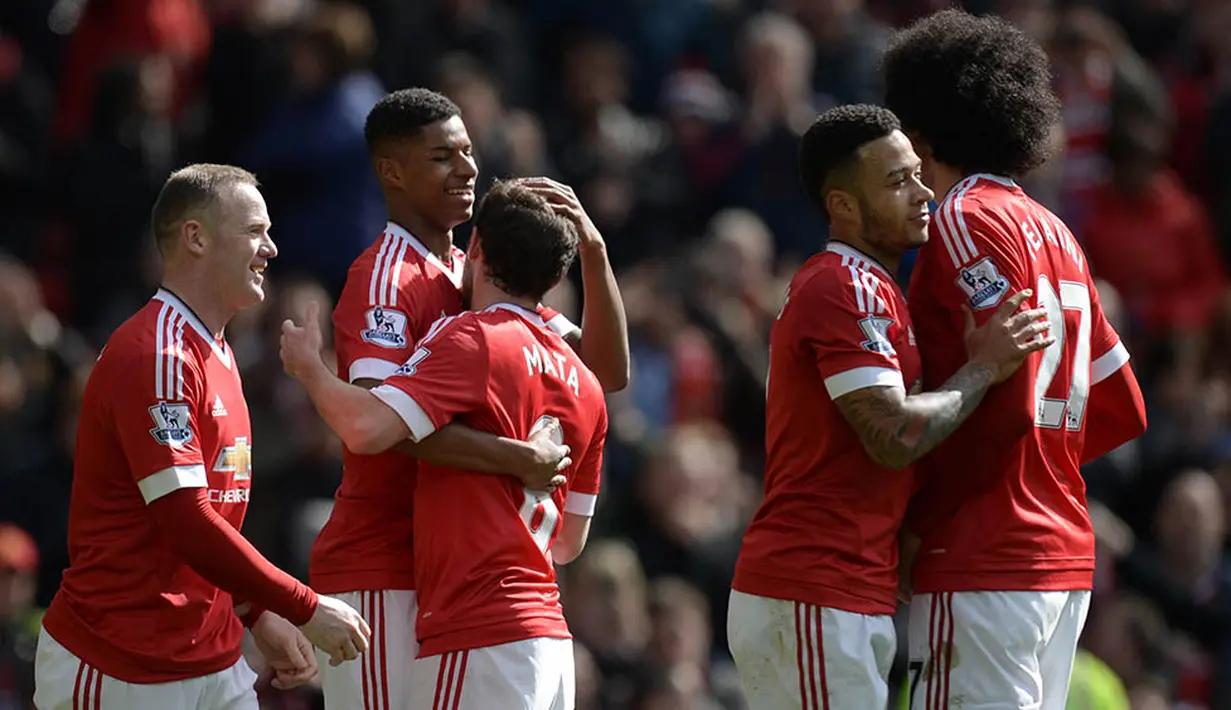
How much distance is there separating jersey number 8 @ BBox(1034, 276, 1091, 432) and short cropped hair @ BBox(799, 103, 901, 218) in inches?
26.4

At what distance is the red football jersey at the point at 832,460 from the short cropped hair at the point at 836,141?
9.9 inches

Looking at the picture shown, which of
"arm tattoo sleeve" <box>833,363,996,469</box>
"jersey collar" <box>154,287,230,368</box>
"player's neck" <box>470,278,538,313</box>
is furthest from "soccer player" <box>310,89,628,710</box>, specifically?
"arm tattoo sleeve" <box>833,363,996,469</box>

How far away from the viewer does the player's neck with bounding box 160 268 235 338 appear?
6.00 m

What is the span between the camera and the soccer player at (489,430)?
5812mm

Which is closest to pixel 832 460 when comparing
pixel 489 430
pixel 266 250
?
pixel 489 430

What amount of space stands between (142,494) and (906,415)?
2.22 meters

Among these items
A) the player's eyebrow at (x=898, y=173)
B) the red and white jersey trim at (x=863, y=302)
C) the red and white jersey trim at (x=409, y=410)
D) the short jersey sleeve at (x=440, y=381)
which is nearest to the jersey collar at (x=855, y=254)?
the red and white jersey trim at (x=863, y=302)

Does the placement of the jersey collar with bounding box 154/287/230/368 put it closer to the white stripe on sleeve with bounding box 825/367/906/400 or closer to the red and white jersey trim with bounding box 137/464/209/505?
the red and white jersey trim with bounding box 137/464/209/505

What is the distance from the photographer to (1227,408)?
40.7 ft

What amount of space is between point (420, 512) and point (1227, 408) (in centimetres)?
776

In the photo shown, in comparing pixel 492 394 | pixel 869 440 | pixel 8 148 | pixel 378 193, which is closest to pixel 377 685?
pixel 492 394

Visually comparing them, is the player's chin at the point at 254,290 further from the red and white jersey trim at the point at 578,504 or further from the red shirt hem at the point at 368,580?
the red and white jersey trim at the point at 578,504

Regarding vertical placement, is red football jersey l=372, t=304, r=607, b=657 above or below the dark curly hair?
below

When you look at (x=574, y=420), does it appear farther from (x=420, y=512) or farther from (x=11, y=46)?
(x=11, y=46)
